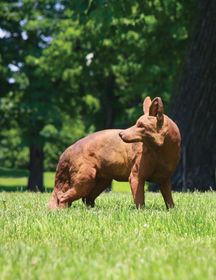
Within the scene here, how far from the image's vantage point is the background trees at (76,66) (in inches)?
730

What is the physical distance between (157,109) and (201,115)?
694 cm

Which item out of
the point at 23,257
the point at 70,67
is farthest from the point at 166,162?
the point at 70,67

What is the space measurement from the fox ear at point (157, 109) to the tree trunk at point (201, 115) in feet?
22.0

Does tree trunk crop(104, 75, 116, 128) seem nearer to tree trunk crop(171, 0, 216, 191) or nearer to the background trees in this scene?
the background trees

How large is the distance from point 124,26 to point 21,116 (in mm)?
11070

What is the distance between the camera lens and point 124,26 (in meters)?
16.5

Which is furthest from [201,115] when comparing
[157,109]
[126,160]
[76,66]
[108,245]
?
[76,66]

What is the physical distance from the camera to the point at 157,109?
7.09 metres

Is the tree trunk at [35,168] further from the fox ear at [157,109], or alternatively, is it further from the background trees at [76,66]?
the fox ear at [157,109]

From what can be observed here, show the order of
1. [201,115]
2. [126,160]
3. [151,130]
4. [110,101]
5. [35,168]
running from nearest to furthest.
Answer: [151,130] < [126,160] < [201,115] < [110,101] < [35,168]

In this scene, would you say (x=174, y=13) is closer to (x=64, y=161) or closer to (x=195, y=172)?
(x=195, y=172)

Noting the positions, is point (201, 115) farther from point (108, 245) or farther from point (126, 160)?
point (108, 245)

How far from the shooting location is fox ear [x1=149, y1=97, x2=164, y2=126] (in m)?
7.03

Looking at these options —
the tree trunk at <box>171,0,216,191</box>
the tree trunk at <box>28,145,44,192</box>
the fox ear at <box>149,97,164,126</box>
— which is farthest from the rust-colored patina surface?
the tree trunk at <box>28,145,44,192</box>
